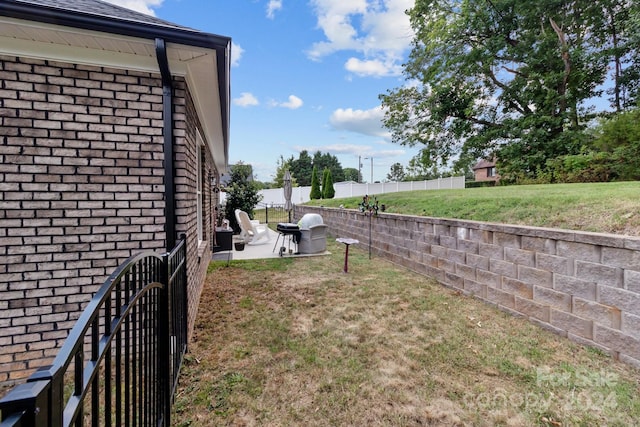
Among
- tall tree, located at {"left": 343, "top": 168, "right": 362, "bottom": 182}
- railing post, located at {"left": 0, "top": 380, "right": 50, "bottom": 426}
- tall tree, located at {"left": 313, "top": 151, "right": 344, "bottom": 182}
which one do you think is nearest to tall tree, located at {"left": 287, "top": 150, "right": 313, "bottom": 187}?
tall tree, located at {"left": 313, "top": 151, "right": 344, "bottom": 182}

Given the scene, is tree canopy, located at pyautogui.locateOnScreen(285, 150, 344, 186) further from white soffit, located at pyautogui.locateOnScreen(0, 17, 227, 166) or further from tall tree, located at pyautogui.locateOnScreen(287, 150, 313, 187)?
white soffit, located at pyautogui.locateOnScreen(0, 17, 227, 166)

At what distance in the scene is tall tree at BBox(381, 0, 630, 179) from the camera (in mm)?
11883

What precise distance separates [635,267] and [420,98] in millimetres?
15039

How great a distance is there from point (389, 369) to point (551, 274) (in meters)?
2.20

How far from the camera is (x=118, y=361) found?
1204mm

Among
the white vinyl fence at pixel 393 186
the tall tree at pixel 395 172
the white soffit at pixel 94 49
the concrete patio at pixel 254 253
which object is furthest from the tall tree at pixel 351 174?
the white soffit at pixel 94 49

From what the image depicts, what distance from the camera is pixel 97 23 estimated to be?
2.34 meters

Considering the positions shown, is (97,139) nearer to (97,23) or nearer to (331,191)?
(97,23)

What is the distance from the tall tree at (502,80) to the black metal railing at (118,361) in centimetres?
1351

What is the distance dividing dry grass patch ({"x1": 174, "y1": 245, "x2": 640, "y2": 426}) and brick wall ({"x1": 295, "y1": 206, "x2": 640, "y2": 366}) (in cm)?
21

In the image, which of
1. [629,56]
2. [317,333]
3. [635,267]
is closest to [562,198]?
[635,267]

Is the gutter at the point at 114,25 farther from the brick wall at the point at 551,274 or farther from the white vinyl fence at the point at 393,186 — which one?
the white vinyl fence at the point at 393,186

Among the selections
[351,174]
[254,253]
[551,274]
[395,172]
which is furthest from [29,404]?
[351,174]

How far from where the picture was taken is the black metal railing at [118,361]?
647 mm
